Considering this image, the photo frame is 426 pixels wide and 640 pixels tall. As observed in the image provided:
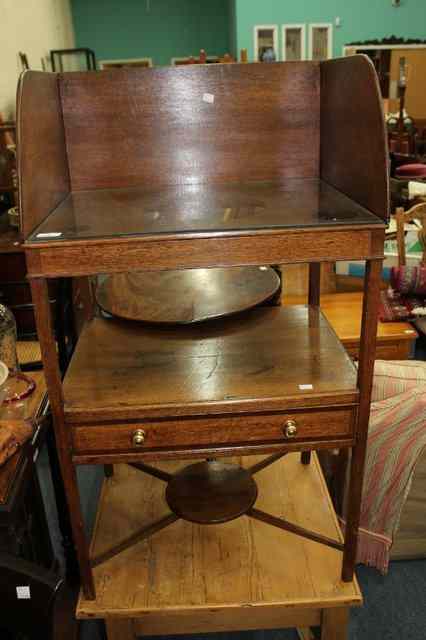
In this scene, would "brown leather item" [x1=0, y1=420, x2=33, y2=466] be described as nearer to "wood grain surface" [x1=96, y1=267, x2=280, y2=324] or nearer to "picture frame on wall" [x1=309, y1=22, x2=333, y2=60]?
"wood grain surface" [x1=96, y1=267, x2=280, y2=324]

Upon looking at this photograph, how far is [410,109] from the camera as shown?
701 cm

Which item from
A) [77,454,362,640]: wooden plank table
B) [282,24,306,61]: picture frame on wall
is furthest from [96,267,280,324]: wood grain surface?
[282,24,306,61]: picture frame on wall

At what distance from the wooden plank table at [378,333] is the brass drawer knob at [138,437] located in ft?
4.85

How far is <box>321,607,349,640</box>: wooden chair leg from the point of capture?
4.40 feet

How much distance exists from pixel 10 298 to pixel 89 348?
6.24 ft

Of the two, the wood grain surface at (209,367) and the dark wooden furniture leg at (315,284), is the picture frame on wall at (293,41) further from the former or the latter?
the wood grain surface at (209,367)

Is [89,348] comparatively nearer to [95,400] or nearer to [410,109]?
[95,400]

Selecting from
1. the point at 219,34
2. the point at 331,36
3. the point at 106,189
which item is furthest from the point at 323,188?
the point at 219,34

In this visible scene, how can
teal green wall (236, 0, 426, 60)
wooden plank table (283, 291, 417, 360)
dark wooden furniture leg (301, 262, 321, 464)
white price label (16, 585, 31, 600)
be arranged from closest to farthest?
white price label (16, 585, 31, 600) < dark wooden furniture leg (301, 262, 321, 464) < wooden plank table (283, 291, 417, 360) < teal green wall (236, 0, 426, 60)

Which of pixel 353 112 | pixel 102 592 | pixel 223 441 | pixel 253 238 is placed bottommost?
pixel 102 592

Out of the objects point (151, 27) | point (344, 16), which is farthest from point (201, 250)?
point (151, 27)

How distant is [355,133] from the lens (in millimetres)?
1045

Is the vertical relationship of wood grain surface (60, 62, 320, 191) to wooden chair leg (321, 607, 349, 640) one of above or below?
above

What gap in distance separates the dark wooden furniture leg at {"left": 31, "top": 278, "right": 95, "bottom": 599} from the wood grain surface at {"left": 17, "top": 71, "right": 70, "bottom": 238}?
5.1 inches
